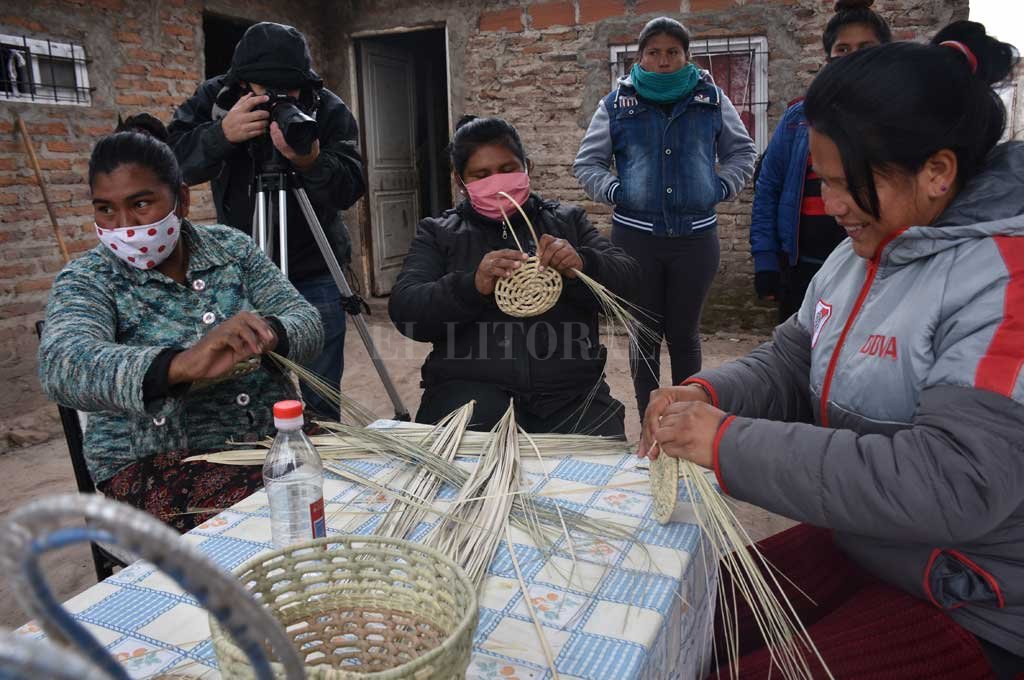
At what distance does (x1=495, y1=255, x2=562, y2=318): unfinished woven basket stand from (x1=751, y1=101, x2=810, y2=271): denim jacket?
136 centimetres

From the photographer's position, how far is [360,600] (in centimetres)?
81

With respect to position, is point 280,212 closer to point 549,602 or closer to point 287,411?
point 287,411

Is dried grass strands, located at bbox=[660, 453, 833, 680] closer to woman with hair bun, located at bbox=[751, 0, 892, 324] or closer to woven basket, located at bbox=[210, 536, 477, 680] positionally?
woven basket, located at bbox=[210, 536, 477, 680]

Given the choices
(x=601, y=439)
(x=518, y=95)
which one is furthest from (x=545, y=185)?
(x=601, y=439)

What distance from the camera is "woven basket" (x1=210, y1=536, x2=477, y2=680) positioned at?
769 mm

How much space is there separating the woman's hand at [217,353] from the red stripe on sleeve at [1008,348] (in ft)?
4.06

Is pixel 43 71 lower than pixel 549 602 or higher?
higher

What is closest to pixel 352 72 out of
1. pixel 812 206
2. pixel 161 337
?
pixel 812 206

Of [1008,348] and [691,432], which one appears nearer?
[1008,348]

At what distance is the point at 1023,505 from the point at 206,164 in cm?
226

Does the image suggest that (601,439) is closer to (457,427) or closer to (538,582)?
(457,427)

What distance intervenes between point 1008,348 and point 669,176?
2.30 metres

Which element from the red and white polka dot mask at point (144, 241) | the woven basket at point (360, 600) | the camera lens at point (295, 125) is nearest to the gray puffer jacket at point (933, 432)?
the woven basket at point (360, 600)

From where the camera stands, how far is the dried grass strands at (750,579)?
1010 millimetres
